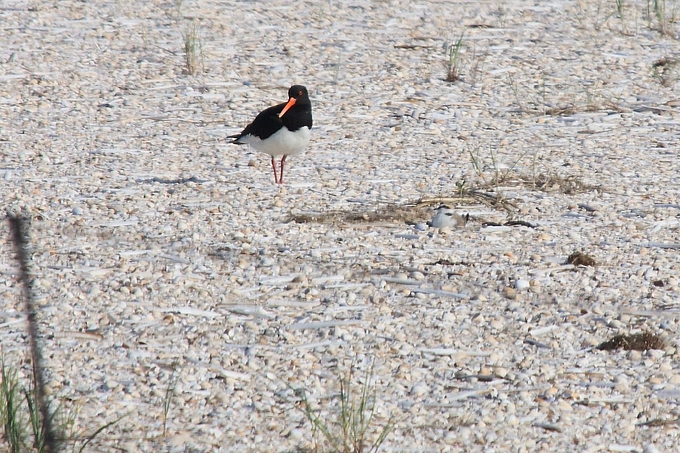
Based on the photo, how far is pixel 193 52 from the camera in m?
10.6

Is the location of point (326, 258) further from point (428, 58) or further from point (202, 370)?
point (428, 58)

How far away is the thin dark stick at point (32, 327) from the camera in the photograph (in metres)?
4.01

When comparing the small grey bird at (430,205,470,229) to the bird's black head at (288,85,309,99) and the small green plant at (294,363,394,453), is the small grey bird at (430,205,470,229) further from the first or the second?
the small green plant at (294,363,394,453)

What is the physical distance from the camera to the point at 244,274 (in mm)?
5875

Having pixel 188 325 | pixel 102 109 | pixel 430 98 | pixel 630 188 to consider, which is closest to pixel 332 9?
pixel 430 98

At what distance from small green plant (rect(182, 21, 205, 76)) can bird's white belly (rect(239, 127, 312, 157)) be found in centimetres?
290

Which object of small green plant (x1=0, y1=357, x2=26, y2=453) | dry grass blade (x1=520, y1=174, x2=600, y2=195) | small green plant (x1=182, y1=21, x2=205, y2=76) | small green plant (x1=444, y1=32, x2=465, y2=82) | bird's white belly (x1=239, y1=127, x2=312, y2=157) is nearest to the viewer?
small green plant (x1=0, y1=357, x2=26, y2=453)

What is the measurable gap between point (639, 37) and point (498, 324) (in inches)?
301

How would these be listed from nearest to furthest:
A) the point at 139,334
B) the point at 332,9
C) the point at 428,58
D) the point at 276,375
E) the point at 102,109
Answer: the point at 276,375
the point at 139,334
the point at 102,109
the point at 428,58
the point at 332,9

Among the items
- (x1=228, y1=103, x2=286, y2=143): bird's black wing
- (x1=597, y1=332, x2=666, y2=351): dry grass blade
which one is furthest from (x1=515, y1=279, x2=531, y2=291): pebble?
(x1=228, y1=103, x2=286, y2=143): bird's black wing

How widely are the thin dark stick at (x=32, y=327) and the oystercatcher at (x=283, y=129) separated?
2.10 m

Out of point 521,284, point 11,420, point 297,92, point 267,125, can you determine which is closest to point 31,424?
point 11,420

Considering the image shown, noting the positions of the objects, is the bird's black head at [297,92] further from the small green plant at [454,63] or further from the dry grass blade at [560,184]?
the small green plant at [454,63]

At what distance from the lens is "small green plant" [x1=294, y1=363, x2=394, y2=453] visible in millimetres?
3922
